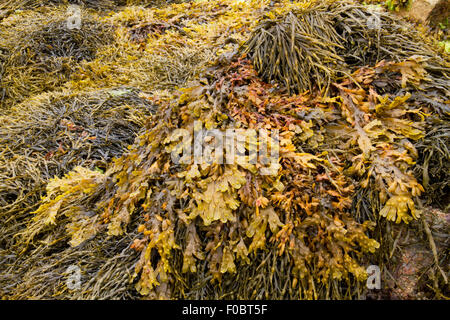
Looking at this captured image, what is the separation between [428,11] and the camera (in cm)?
259

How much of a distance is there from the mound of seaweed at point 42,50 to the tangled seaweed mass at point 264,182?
0.74 metres

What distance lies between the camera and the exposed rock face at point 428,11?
256cm

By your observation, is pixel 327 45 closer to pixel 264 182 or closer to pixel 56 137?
pixel 264 182

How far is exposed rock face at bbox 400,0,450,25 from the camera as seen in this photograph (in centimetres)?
256

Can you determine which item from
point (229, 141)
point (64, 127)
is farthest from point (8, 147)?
point (229, 141)

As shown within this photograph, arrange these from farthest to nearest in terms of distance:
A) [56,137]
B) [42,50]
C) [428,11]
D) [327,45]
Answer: [42,50]
[428,11]
[56,137]
[327,45]

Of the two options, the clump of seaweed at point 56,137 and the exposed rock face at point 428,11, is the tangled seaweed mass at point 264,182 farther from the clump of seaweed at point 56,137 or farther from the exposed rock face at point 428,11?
the exposed rock face at point 428,11

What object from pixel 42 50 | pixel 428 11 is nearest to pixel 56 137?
pixel 42 50

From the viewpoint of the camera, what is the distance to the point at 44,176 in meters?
2.23

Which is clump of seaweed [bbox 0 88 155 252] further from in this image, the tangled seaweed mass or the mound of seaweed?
the mound of seaweed

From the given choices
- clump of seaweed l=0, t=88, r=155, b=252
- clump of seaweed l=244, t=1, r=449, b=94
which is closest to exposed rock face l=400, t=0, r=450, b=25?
clump of seaweed l=244, t=1, r=449, b=94

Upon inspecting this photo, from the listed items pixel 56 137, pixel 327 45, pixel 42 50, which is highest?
pixel 327 45

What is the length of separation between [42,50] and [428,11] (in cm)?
368

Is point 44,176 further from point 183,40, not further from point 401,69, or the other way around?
point 401,69
